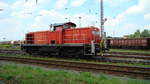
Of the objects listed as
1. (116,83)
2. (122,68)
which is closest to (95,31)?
(122,68)

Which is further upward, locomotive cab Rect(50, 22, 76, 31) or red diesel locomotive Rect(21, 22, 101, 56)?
locomotive cab Rect(50, 22, 76, 31)

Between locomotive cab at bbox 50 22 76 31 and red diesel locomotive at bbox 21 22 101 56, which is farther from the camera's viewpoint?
locomotive cab at bbox 50 22 76 31

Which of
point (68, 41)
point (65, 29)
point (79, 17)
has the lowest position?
point (68, 41)

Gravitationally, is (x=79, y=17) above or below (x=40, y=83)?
above

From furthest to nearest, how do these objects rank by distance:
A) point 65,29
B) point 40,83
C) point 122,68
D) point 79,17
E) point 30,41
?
point 79,17 < point 30,41 < point 65,29 < point 122,68 < point 40,83

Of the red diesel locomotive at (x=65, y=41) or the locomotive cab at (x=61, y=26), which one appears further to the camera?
the locomotive cab at (x=61, y=26)

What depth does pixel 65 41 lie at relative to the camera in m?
15.5

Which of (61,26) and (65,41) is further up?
(61,26)

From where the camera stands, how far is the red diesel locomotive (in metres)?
14.0

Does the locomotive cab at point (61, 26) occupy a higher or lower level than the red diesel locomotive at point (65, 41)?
higher

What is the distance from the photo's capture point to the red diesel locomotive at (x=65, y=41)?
1398cm

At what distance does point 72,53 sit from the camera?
48.2 ft

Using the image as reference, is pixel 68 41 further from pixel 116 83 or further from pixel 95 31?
pixel 116 83

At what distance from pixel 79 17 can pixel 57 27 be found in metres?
16.8
